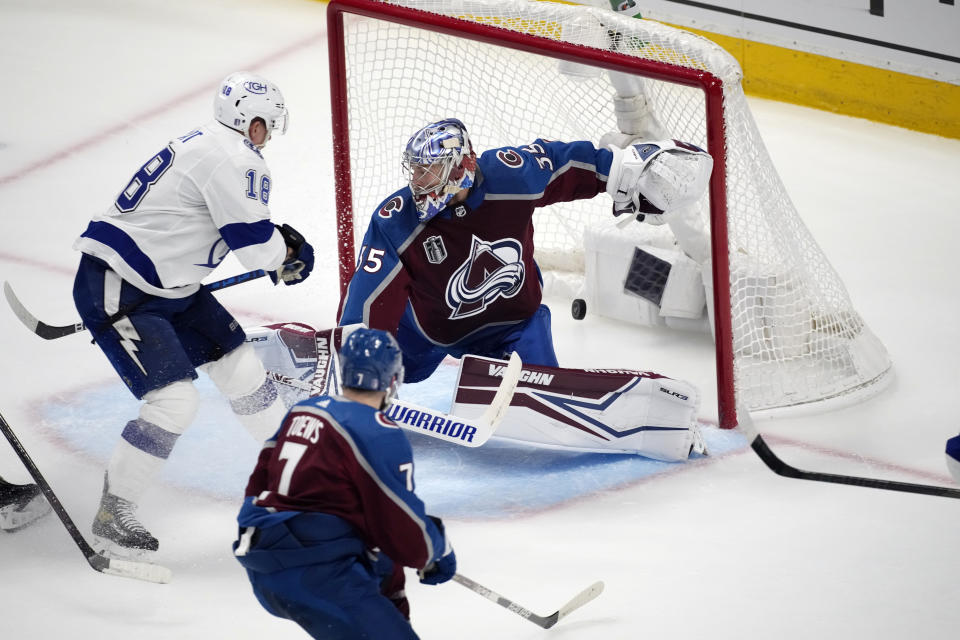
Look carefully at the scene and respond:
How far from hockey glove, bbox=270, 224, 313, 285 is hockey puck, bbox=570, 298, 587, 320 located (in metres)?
1.21

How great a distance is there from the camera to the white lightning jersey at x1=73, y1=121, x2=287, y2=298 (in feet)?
11.1

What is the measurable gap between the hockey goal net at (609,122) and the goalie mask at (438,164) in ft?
1.46

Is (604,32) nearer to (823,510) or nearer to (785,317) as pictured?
(785,317)

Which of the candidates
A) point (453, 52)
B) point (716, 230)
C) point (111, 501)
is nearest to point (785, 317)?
point (716, 230)

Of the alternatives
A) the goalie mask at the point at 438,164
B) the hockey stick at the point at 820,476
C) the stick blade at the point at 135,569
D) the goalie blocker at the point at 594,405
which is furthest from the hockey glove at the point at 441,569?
the goalie mask at the point at 438,164

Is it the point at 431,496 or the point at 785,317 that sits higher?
the point at 785,317

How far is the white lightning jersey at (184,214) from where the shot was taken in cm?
337

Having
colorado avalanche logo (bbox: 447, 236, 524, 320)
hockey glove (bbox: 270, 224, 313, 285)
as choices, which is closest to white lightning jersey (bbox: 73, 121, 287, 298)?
hockey glove (bbox: 270, 224, 313, 285)

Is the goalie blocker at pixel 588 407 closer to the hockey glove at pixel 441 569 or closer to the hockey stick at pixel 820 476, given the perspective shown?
the hockey stick at pixel 820 476

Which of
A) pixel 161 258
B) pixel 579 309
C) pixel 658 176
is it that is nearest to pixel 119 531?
pixel 161 258

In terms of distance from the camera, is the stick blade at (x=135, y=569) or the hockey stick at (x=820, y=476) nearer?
the hockey stick at (x=820, y=476)

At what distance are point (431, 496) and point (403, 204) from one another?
2.49 ft

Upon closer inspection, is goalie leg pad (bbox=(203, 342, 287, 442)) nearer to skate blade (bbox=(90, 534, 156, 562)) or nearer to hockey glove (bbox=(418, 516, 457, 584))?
skate blade (bbox=(90, 534, 156, 562))

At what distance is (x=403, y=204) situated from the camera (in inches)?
146
